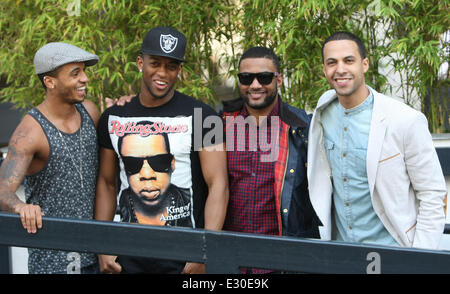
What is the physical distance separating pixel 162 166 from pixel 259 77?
1.95ft

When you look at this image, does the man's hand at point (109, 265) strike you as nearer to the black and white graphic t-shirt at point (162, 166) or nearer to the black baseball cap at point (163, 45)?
the black and white graphic t-shirt at point (162, 166)

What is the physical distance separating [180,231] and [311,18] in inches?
97.4

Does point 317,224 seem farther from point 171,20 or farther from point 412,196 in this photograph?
point 171,20

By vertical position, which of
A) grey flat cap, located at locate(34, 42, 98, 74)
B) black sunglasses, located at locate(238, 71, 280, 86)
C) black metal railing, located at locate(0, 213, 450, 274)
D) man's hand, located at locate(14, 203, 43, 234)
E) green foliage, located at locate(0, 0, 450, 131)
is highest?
green foliage, located at locate(0, 0, 450, 131)

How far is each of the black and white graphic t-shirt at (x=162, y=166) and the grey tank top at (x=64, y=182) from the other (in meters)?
0.15

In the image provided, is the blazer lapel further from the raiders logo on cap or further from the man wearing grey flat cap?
the man wearing grey flat cap

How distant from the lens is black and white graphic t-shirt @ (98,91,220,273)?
2379 mm

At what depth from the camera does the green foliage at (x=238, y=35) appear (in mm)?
3857

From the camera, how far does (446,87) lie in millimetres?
4211

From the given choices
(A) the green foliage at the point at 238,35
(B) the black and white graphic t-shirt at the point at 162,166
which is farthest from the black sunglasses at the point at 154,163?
(A) the green foliage at the point at 238,35

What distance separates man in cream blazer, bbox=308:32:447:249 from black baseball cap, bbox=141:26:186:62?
65cm

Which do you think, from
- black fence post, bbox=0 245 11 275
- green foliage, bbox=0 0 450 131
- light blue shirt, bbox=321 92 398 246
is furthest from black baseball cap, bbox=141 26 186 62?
black fence post, bbox=0 245 11 275

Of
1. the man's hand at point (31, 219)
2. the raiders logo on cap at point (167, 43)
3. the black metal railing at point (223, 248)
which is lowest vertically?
the black metal railing at point (223, 248)

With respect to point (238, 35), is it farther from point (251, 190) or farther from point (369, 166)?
point (369, 166)
